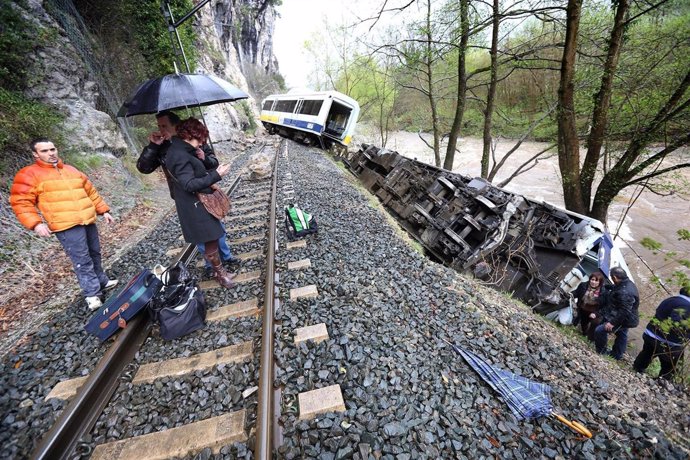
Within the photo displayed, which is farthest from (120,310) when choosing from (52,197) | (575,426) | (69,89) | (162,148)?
(69,89)

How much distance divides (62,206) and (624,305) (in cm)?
726

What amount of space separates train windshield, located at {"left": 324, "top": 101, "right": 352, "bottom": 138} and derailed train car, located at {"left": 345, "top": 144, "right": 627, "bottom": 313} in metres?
7.57

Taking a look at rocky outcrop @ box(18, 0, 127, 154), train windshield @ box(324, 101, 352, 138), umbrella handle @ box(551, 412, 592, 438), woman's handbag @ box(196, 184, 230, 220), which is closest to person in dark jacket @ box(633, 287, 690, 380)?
umbrella handle @ box(551, 412, 592, 438)

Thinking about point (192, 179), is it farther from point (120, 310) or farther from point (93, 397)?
point (93, 397)

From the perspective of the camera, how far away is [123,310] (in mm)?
2617

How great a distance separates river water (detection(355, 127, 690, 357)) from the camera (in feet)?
28.1

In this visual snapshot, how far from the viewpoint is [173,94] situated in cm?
272

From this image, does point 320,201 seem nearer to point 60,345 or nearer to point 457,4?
point 60,345

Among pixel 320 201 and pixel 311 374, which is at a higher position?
pixel 320 201

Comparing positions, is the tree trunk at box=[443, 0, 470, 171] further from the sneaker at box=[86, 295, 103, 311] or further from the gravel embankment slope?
the sneaker at box=[86, 295, 103, 311]

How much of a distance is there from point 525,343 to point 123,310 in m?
3.94

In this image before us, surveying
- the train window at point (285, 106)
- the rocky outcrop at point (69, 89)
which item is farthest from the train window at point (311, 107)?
the rocky outcrop at point (69, 89)

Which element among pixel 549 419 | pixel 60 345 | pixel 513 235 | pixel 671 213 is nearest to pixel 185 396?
pixel 60 345

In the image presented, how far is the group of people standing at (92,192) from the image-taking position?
265cm
